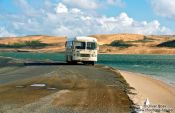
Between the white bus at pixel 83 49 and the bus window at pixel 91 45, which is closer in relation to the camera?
the white bus at pixel 83 49

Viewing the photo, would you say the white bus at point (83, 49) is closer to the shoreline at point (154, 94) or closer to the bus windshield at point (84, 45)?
the bus windshield at point (84, 45)

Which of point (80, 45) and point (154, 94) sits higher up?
point (80, 45)

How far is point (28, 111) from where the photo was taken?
17.6 m

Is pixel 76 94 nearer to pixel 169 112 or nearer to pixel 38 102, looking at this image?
pixel 38 102

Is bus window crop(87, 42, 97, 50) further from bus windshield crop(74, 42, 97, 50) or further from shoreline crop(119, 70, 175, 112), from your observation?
shoreline crop(119, 70, 175, 112)

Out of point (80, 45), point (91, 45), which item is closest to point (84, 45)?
point (80, 45)

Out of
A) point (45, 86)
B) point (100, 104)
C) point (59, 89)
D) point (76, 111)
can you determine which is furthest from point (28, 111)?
point (45, 86)

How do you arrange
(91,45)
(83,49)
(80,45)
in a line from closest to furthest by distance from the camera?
(83,49)
(80,45)
(91,45)

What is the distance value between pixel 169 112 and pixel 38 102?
216 inches

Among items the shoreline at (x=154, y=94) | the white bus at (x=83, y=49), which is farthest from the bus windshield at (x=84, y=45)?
the shoreline at (x=154, y=94)

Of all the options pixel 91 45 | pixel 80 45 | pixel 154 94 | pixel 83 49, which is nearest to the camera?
pixel 154 94

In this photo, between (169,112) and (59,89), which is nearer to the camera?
(169,112)

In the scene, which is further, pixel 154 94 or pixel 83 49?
pixel 83 49

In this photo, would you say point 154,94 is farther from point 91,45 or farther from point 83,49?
point 91,45
